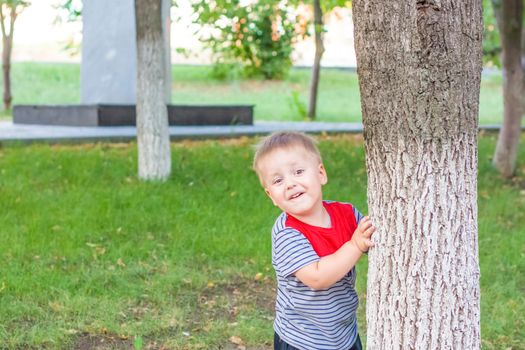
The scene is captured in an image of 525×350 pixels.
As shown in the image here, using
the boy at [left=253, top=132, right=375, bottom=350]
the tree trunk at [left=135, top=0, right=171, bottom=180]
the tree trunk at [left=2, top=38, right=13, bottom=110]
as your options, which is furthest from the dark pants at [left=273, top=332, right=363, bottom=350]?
the tree trunk at [left=2, top=38, right=13, bottom=110]

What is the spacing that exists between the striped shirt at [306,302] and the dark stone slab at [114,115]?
1121 centimetres

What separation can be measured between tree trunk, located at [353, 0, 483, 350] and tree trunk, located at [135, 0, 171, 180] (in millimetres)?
5995

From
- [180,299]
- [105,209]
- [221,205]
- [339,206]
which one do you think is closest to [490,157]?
[221,205]

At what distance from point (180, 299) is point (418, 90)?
319 centimetres

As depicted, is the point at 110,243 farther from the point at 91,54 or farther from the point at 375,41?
the point at 91,54

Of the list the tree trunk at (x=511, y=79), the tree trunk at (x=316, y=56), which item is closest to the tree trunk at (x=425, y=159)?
the tree trunk at (x=511, y=79)

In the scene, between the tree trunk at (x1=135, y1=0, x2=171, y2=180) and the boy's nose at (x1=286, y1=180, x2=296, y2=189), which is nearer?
the boy's nose at (x1=286, y1=180, x2=296, y2=189)

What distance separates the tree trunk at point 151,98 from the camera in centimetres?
870

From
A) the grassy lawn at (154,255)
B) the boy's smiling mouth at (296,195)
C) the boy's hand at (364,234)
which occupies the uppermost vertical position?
the boy's smiling mouth at (296,195)

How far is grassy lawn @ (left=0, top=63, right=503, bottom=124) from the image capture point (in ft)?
79.9

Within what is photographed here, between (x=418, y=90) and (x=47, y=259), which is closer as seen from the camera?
(x=418, y=90)

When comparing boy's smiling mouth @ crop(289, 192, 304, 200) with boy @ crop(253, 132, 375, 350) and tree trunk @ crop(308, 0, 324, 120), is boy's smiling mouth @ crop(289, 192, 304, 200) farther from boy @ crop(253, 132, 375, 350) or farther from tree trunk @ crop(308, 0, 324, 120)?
tree trunk @ crop(308, 0, 324, 120)

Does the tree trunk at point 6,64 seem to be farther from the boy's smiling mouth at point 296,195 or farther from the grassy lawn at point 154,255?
the boy's smiling mouth at point 296,195

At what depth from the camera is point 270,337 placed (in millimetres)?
4875
